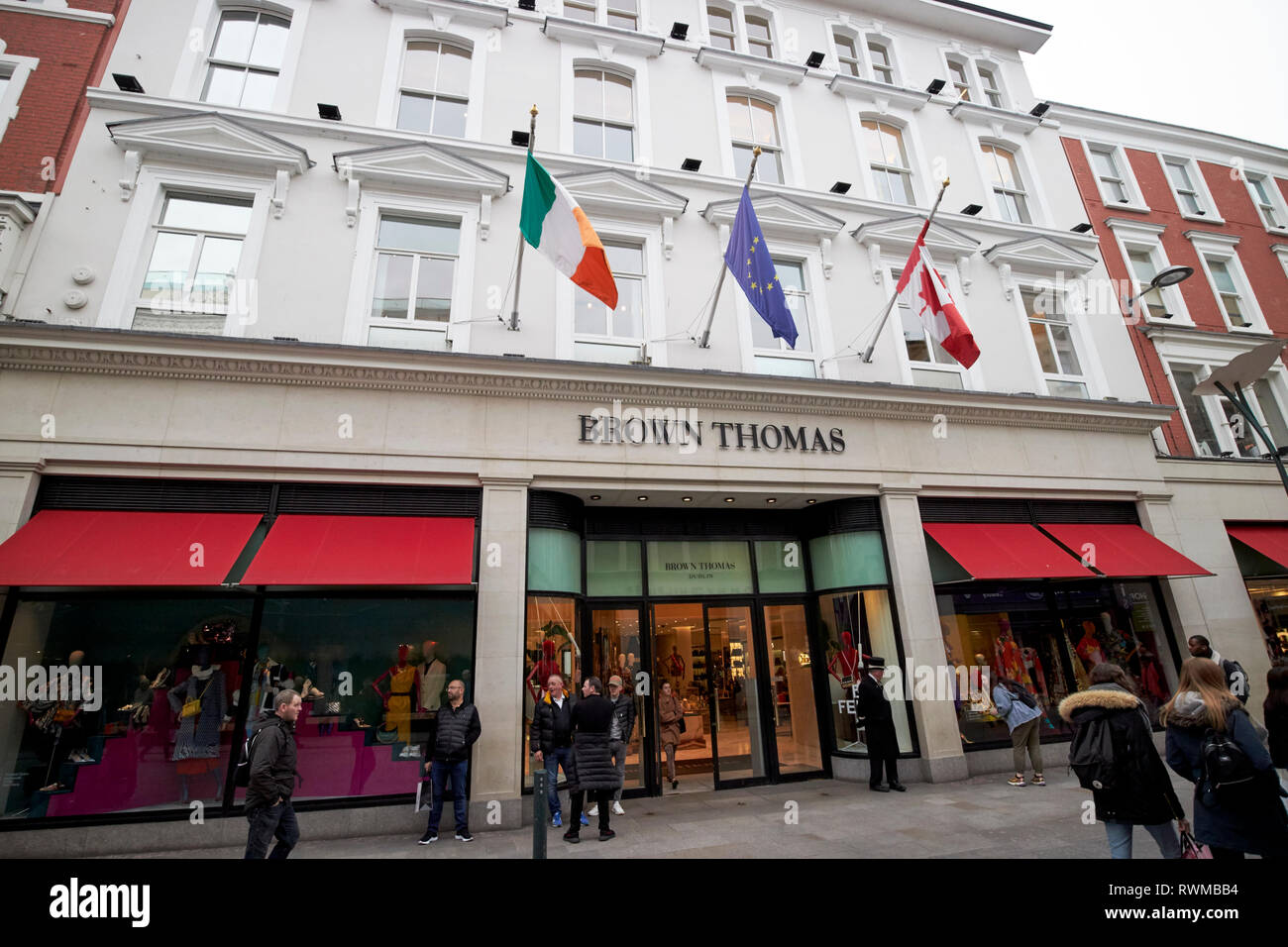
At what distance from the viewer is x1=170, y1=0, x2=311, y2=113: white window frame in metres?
10.5

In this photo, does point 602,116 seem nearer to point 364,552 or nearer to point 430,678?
point 364,552

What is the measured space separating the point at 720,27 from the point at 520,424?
12407 millimetres

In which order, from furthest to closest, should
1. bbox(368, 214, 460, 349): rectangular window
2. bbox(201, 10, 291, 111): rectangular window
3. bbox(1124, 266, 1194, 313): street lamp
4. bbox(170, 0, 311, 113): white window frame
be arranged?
bbox(1124, 266, 1194, 313): street lamp, bbox(201, 10, 291, 111): rectangular window, bbox(170, 0, 311, 113): white window frame, bbox(368, 214, 460, 349): rectangular window

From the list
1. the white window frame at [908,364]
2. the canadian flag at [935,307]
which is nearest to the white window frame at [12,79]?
the canadian flag at [935,307]

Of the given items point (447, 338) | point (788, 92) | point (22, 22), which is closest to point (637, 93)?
point (788, 92)

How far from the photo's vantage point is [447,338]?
32.8ft

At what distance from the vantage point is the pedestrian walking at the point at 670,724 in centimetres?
1016

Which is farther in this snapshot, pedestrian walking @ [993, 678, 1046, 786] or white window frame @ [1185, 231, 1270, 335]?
white window frame @ [1185, 231, 1270, 335]

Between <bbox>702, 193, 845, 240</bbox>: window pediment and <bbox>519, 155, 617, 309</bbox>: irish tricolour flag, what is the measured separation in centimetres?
432

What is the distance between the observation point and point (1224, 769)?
161 inches

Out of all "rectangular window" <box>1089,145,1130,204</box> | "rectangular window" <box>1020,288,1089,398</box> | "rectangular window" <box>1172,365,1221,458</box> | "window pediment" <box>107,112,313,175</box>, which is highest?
"rectangular window" <box>1089,145,1130,204</box>

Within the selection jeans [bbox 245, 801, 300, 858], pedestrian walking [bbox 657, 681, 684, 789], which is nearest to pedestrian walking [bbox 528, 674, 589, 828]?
pedestrian walking [bbox 657, 681, 684, 789]

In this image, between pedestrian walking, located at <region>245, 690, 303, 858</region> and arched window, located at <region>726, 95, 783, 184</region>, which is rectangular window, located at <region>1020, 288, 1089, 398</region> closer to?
arched window, located at <region>726, 95, 783, 184</region>

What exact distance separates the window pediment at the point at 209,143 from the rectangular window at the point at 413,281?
1.87m
